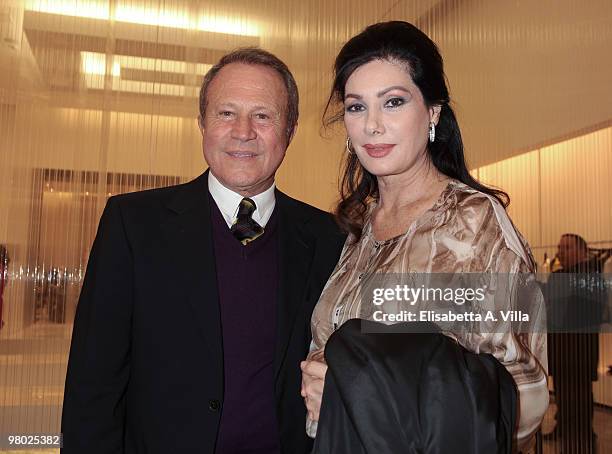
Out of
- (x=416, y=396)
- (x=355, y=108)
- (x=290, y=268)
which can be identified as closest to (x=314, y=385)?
(x=416, y=396)

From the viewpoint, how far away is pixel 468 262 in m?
1.20

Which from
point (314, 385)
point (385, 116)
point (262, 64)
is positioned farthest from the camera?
point (262, 64)

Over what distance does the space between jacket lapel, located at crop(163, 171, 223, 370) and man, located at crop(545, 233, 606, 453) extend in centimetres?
299

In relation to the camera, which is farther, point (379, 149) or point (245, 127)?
point (245, 127)

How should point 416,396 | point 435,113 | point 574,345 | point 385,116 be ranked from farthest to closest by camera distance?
point 574,345 → point 435,113 → point 385,116 → point 416,396

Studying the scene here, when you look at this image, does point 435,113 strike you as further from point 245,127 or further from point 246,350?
point 246,350

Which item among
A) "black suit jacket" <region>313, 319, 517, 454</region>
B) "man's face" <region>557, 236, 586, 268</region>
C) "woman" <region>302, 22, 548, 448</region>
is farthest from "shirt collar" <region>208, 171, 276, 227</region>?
"man's face" <region>557, 236, 586, 268</region>

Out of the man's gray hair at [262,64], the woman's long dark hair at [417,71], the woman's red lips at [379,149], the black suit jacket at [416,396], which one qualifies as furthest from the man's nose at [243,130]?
the black suit jacket at [416,396]

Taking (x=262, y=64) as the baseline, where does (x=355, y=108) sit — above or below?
below

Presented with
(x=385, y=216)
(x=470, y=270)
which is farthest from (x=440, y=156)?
(x=470, y=270)

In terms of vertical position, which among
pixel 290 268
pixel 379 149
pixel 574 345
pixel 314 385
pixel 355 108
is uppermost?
pixel 355 108

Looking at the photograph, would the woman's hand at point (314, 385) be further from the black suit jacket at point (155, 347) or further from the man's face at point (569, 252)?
the man's face at point (569, 252)

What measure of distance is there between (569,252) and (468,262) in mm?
3119

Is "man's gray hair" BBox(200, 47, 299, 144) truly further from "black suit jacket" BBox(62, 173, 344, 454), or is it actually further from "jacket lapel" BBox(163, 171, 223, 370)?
"black suit jacket" BBox(62, 173, 344, 454)
